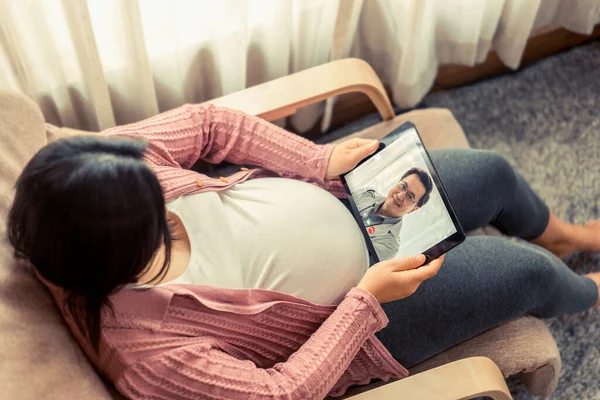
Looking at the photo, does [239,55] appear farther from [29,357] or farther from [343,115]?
[29,357]

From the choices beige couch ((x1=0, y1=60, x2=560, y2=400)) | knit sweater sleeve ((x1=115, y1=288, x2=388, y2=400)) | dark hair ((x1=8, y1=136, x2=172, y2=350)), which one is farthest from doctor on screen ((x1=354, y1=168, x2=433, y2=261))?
dark hair ((x1=8, y1=136, x2=172, y2=350))

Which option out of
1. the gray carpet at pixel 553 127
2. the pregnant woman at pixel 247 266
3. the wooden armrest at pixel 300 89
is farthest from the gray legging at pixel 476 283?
the gray carpet at pixel 553 127

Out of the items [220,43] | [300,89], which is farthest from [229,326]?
[220,43]

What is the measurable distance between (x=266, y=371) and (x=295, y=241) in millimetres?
207

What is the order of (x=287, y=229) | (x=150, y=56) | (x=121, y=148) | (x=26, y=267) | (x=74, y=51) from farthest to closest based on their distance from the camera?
(x=150, y=56) → (x=74, y=51) → (x=287, y=229) → (x=26, y=267) → (x=121, y=148)

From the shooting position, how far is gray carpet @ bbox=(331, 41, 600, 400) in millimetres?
1505

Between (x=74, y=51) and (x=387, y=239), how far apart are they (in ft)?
2.06

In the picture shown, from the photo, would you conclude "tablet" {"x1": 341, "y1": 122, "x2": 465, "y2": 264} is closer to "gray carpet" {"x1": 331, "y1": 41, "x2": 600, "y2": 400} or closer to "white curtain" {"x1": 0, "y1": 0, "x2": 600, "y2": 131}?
"white curtain" {"x1": 0, "y1": 0, "x2": 600, "y2": 131}

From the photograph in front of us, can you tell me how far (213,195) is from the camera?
967mm

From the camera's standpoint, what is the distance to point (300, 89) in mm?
1148

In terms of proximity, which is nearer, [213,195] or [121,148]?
[121,148]

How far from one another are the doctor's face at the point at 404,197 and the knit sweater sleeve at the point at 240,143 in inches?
5.5

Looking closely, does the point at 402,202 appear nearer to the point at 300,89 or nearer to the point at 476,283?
the point at 476,283

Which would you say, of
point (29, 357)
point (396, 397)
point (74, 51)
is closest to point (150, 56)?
point (74, 51)
